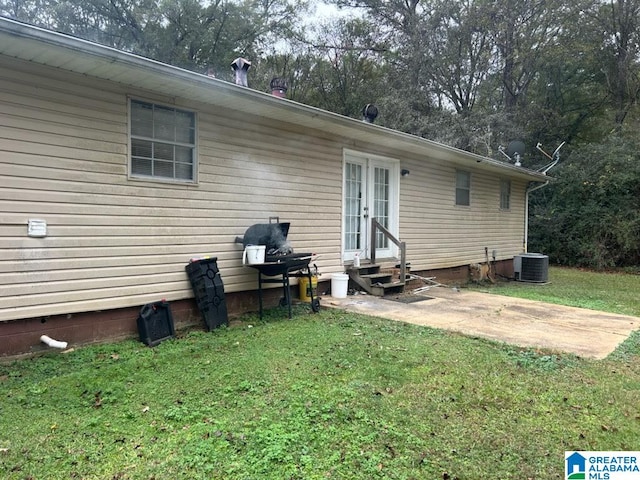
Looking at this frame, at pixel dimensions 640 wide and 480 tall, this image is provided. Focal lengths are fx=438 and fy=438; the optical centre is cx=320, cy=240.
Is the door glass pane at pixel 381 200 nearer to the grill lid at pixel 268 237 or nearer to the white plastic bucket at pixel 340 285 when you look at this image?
the white plastic bucket at pixel 340 285

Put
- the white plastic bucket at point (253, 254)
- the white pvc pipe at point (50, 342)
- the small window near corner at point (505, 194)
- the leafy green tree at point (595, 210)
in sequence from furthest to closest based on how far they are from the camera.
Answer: the leafy green tree at point (595, 210), the small window near corner at point (505, 194), the white plastic bucket at point (253, 254), the white pvc pipe at point (50, 342)

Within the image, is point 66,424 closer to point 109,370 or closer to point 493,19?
point 109,370

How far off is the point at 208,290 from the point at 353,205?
348 centimetres

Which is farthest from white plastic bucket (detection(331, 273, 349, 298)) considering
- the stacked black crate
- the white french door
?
the stacked black crate

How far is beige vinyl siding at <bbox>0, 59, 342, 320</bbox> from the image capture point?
149 inches

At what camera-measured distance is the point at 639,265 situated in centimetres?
1377

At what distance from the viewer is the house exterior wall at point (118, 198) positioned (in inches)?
149

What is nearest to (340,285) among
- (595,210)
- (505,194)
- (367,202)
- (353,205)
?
(353,205)

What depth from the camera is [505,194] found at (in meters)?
11.7

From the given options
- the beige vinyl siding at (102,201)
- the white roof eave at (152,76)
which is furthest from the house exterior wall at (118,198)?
the white roof eave at (152,76)

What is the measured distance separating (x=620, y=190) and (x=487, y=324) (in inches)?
465

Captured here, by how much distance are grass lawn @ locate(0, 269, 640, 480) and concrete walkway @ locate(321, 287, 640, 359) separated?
0.40 meters

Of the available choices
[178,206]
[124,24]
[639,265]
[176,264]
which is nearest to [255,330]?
[176,264]

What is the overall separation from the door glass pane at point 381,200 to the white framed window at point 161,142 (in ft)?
12.6
